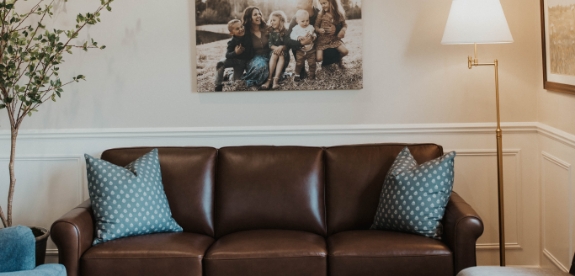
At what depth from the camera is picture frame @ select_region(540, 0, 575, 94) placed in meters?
3.18

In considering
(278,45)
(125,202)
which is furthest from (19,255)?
(278,45)

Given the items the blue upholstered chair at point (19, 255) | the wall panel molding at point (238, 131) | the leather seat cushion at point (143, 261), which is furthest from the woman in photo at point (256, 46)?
the blue upholstered chair at point (19, 255)

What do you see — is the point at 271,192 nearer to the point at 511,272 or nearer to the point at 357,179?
the point at 357,179

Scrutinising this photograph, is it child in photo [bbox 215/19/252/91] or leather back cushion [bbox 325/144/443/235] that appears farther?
child in photo [bbox 215/19/252/91]

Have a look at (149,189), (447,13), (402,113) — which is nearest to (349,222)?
(402,113)

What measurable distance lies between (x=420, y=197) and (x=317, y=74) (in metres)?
1.03

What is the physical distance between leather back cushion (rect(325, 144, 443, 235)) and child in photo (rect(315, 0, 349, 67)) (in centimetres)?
63

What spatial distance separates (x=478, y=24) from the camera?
3330mm

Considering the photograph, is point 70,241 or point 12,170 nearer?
point 70,241

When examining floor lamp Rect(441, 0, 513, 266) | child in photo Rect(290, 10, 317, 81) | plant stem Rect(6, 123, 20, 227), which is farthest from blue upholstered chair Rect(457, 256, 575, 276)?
plant stem Rect(6, 123, 20, 227)

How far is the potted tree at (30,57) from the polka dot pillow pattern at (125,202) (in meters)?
0.46

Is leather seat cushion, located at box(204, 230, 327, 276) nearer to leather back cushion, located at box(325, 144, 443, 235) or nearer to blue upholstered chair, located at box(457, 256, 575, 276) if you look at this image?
leather back cushion, located at box(325, 144, 443, 235)

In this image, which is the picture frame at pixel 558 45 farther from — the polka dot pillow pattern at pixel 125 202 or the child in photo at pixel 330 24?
the polka dot pillow pattern at pixel 125 202

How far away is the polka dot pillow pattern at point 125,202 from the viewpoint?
3.27 m
